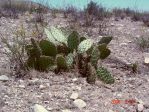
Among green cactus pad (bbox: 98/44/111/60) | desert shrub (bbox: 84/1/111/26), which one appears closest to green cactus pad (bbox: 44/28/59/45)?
green cactus pad (bbox: 98/44/111/60)

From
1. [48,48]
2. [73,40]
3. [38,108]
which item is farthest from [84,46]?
[38,108]

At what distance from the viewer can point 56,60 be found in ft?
20.9

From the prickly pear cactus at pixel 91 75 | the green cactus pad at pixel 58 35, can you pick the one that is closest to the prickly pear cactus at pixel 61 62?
the prickly pear cactus at pixel 91 75

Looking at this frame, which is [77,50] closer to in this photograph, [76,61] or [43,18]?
[76,61]

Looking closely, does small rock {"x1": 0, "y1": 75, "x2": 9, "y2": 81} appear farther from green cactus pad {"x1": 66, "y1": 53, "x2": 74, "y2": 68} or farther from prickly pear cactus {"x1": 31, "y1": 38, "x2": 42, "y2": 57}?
green cactus pad {"x1": 66, "y1": 53, "x2": 74, "y2": 68}

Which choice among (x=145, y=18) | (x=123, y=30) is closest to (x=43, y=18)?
(x=123, y=30)

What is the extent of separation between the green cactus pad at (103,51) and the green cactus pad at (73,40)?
1.09ft

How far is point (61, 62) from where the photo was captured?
6.34 metres

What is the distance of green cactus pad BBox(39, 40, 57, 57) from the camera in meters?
6.52

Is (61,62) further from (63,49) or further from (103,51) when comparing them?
(103,51)

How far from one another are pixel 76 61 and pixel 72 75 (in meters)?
0.28

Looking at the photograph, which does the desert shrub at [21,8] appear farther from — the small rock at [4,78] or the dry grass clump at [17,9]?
the small rock at [4,78]

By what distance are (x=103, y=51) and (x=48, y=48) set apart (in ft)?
2.68

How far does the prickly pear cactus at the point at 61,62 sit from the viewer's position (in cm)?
629
